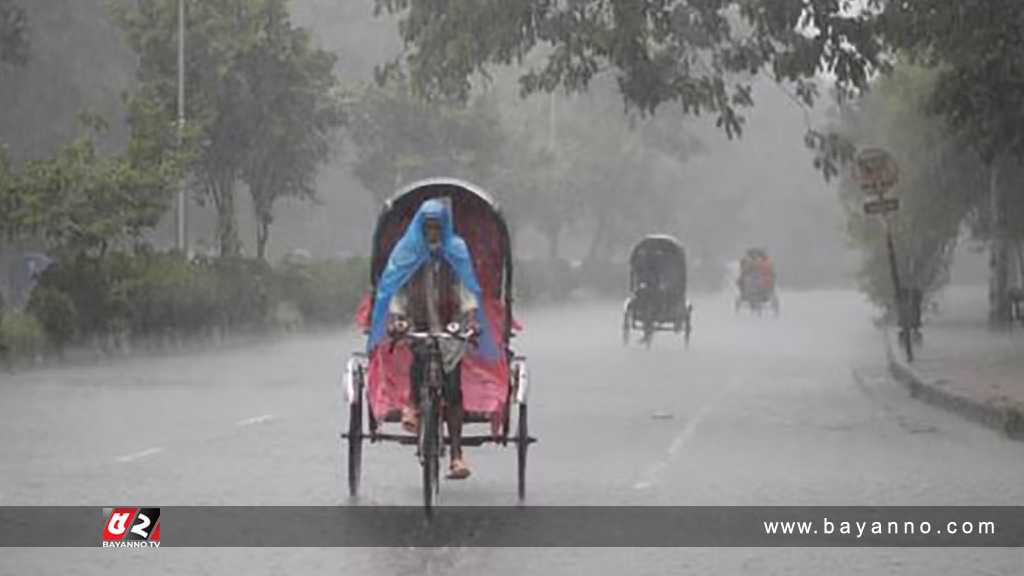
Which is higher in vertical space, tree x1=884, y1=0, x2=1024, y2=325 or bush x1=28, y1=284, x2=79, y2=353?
tree x1=884, y1=0, x2=1024, y2=325

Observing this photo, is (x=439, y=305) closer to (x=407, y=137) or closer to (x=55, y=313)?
(x=55, y=313)

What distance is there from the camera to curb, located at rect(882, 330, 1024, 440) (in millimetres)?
18781

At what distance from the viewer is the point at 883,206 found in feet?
91.5

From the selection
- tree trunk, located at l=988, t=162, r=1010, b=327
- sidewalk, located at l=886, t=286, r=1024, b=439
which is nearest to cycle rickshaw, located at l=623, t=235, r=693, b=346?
sidewalk, located at l=886, t=286, r=1024, b=439

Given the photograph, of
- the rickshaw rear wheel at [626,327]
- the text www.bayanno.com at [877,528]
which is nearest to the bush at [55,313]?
the rickshaw rear wheel at [626,327]

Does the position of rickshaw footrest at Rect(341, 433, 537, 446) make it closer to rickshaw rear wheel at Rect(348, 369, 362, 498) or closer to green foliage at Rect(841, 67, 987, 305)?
rickshaw rear wheel at Rect(348, 369, 362, 498)

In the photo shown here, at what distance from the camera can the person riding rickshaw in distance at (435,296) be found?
1245 centimetres

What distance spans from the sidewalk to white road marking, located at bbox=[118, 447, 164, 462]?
332 inches

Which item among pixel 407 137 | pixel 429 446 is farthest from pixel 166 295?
pixel 407 137

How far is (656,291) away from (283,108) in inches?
412

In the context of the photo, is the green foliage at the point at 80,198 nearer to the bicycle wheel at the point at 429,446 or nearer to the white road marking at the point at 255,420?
the white road marking at the point at 255,420

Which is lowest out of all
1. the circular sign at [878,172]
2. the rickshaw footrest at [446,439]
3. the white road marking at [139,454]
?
the white road marking at [139,454]

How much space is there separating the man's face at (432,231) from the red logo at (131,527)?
251 cm

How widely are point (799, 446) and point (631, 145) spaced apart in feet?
206
